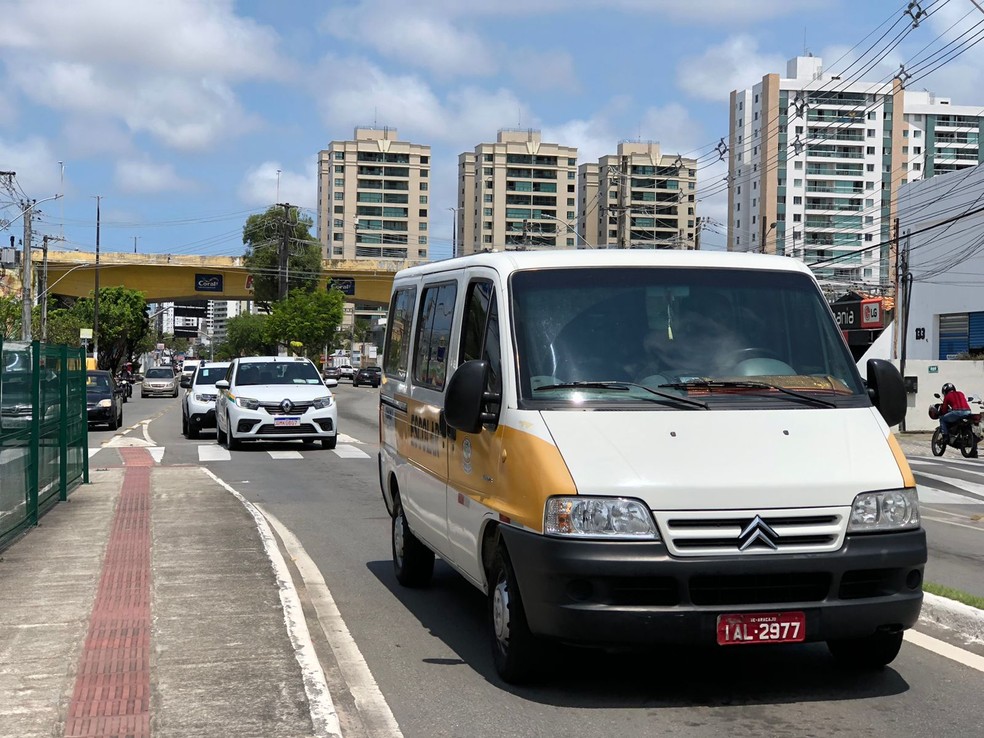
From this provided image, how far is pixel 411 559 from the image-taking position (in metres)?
8.84

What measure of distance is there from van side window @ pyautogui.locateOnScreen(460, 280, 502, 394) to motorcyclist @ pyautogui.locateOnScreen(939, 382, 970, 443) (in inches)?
817

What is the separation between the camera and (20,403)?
10938mm

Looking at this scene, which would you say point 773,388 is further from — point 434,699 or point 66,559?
point 66,559

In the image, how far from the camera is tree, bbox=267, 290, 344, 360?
7912 cm

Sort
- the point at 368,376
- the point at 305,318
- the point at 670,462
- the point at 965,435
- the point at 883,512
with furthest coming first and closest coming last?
the point at 305,318 < the point at 368,376 < the point at 965,435 < the point at 883,512 < the point at 670,462

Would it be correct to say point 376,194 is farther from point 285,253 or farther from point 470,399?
point 470,399

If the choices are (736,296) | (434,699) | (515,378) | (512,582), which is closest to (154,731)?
(434,699)

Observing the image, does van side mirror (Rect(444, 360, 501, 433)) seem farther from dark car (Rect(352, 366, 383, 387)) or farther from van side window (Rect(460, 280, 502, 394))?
dark car (Rect(352, 366, 383, 387))

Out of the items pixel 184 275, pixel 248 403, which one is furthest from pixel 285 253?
pixel 248 403

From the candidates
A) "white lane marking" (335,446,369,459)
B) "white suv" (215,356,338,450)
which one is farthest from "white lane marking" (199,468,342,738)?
"white suv" (215,356,338,450)

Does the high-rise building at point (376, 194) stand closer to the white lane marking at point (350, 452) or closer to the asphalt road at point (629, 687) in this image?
the white lane marking at point (350, 452)

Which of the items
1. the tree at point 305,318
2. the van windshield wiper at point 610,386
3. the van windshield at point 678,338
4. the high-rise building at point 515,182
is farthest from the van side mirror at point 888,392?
the high-rise building at point 515,182

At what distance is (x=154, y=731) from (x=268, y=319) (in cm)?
7776

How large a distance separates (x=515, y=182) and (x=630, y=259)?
167 metres
